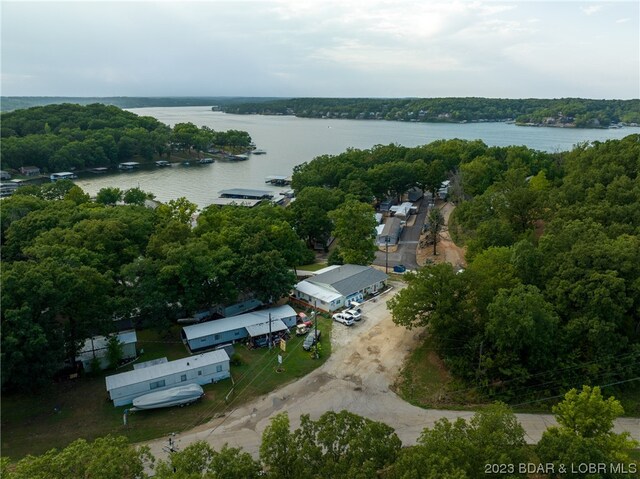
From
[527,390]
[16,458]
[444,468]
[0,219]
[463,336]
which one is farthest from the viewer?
[0,219]

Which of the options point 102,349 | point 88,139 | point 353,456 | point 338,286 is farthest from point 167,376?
point 88,139

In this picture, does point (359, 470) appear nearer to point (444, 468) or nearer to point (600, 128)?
point (444, 468)

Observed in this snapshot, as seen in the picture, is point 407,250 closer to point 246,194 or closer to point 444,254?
point 444,254

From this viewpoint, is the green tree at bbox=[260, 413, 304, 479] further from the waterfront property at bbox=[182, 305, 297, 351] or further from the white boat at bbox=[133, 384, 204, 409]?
the waterfront property at bbox=[182, 305, 297, 351]

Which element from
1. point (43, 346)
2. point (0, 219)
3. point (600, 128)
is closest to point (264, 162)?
point (0, 219)

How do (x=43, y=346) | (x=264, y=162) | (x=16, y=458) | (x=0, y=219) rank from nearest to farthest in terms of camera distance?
(x=16, y=458)
(x=43, y=346)
(x=0, y=219)
(x=264, y=162)

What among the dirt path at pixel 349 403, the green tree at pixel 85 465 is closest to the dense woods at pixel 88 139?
the dirt path at pixel 349 403

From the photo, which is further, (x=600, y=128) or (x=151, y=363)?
(x=600, y=128)
